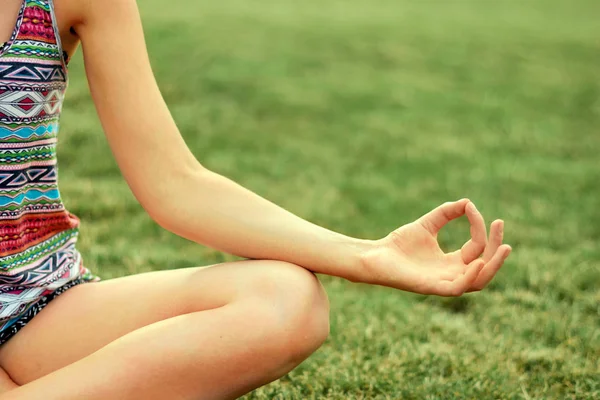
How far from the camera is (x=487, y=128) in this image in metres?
6.73

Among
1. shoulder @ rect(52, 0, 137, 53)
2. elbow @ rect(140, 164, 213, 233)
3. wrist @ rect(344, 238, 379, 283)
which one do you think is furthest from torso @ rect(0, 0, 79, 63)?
wrist @ rect(344, 238, 379, 283)

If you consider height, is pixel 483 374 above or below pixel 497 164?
above

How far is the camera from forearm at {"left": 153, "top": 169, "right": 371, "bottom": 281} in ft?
6.07

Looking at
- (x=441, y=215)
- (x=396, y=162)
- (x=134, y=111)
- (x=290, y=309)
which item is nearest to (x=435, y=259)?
(x=441, y=215)

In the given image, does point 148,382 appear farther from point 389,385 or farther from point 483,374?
point 483,374

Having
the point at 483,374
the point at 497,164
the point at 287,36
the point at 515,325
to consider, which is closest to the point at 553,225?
the point at 497,164

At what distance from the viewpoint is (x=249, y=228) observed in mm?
1881

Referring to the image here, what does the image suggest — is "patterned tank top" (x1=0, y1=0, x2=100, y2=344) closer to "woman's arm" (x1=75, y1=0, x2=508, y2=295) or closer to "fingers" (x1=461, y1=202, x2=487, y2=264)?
"woman's arm" (x1=75, y1=0, x2=508, y2=295)

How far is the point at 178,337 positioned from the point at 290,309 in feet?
0.76

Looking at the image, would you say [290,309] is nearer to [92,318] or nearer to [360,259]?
[360,259]

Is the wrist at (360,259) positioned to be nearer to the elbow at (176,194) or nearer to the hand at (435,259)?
the hand at (435,259)

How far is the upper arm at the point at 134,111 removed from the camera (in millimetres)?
1890

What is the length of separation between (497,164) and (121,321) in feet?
14.0

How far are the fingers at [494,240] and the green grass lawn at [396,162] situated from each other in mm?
854
